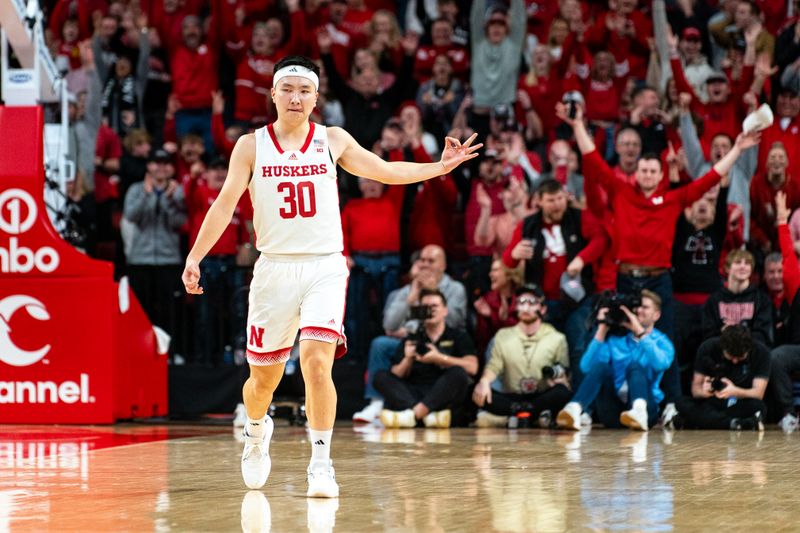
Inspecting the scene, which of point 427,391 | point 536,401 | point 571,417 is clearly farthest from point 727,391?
point 427,391

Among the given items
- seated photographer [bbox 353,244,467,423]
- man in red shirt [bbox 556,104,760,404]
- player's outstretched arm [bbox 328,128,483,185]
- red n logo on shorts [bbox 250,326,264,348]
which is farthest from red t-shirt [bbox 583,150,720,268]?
red n logo on shorts [bbox 250,326,264,348]

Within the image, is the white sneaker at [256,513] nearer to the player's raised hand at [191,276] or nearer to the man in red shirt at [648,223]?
the player's raised hand at [191,276]

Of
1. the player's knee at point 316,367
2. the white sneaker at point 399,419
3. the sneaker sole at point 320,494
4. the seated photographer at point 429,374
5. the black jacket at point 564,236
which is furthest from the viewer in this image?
the black jacket at point 564,236

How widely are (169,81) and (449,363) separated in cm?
677

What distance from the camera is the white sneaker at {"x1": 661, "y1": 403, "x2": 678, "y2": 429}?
11.9 m

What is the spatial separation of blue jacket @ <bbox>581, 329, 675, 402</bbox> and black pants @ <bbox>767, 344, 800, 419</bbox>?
911 millimetres

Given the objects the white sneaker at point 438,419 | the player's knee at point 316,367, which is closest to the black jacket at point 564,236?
the white sneaker at point 438,419

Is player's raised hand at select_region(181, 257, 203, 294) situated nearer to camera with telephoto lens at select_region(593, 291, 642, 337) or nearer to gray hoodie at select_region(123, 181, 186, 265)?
camera with telephoto lens at select_region(593, 291, 642, 337)

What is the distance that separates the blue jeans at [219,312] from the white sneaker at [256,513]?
7.07 metres

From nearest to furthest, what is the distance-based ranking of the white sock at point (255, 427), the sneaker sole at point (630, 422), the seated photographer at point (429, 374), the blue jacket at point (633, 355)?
the white sock at point (255, 427)
the sneaker sole at point (630, 422)
the blue jacket at point (633, 355)
the seated photographer at point (429, 374)

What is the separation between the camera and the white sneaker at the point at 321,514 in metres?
5.25

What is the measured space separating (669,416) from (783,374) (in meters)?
1.08

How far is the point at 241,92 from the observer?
1619 cm

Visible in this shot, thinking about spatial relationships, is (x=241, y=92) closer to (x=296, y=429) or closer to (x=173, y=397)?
(x=173, y=397)
